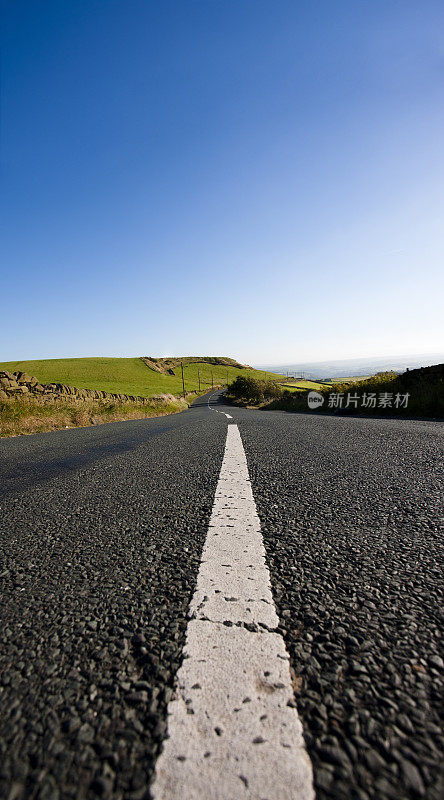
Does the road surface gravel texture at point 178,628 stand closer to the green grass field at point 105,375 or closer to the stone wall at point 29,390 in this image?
the stone wall at point 29,390

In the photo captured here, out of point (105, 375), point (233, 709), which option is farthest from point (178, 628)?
point (105, 375)

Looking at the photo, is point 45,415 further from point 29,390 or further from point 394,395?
point 394,395

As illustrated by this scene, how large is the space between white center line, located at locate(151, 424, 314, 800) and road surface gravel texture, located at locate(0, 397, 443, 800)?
0.03 m

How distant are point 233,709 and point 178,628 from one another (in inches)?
13.2

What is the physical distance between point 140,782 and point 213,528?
126 cm

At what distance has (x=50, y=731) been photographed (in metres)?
0.76

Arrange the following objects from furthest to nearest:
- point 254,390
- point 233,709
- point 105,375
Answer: point 105,375, point 254,390, point 233,709

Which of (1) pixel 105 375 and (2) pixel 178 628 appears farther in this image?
(1) pixel 105 375

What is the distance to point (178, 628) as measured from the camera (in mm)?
1085

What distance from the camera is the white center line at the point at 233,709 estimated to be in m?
0.64

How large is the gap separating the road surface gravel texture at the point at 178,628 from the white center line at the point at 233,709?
3 cm

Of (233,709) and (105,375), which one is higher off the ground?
(105,375)

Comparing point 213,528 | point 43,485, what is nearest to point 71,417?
point 43,485

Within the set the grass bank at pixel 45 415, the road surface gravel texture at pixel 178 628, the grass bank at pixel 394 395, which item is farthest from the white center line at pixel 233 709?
the grass bank at pixel 394 395
